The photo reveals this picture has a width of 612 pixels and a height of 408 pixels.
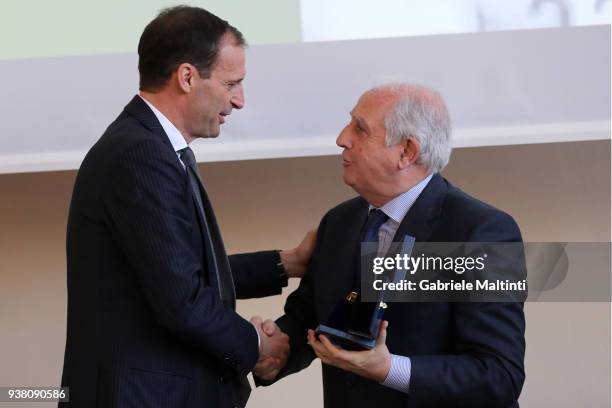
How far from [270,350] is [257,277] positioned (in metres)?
0.29

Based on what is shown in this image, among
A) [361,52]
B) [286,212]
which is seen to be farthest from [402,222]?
[286,212]

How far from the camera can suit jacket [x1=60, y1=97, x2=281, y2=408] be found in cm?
172

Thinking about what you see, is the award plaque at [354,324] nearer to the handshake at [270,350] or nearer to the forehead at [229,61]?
the handshake at [270,350]

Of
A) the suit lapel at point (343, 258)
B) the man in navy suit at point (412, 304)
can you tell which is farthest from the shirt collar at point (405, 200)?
the suit lapel at point (343, 258)

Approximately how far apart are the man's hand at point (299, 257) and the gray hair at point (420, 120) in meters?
0.43

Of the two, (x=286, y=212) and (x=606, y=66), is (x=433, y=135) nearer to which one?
(x=606, y=66)

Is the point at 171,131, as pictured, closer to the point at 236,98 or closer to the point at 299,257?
the point at 236,98

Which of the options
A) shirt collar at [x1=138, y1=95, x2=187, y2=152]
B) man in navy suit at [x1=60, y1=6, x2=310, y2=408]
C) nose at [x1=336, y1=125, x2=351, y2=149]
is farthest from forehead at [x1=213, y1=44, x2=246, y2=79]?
nose at [x1=336, y1=125, x2=351, y2=149]

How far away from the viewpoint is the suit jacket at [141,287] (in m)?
1.72

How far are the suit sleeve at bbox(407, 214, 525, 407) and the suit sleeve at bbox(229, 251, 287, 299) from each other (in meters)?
0.61

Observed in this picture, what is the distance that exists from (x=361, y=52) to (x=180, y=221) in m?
1.37

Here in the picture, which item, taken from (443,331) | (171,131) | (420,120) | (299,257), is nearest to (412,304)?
(443,331)

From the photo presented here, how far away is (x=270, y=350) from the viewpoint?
2.02 meters

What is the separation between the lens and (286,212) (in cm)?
355
